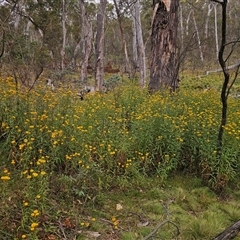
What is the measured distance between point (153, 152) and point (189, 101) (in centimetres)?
221

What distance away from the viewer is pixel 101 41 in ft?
32.2

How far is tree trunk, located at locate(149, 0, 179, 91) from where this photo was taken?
6.87 meters

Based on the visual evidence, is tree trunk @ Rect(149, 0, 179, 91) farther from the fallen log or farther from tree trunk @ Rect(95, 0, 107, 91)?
the fallen log

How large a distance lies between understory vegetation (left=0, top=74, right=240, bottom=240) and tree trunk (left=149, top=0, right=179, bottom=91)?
2.42 meters

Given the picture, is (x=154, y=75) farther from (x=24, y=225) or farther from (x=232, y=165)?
Answer: (x=24, y=225)

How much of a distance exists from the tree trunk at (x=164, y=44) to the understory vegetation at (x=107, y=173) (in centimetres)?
242

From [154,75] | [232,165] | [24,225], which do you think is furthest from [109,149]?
[154,75]

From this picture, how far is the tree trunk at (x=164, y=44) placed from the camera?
6.87 meters

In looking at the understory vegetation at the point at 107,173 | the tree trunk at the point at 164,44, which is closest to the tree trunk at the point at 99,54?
the tree trunk at the point at 164,44

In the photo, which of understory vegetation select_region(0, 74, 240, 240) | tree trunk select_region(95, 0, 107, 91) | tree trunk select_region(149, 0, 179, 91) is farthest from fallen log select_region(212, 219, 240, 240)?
tree trunk select_region(95, 0, 107, 91)

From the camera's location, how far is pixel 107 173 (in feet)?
11.8

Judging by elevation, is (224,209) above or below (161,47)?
below

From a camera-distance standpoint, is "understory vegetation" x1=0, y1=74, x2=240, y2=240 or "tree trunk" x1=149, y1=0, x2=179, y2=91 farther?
"tree trunk" x1=149, y1=0, x2=179, y2=91

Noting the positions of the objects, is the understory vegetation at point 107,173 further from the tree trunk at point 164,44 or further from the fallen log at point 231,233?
the tree trunk at point 164,44
